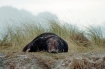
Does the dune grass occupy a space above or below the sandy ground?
above

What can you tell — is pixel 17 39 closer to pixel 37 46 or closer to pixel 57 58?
pixel 37 46

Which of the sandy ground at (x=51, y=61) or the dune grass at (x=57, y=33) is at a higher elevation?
the dune grass at (x=57, y=33)

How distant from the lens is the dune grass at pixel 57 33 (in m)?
12.0

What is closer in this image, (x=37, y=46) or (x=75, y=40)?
(x=37, y=46)

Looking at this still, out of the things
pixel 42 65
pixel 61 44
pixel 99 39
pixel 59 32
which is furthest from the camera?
pixel 59 32

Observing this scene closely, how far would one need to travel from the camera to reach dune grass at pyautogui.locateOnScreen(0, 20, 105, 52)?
471 inches

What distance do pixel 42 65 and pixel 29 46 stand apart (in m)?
2.49

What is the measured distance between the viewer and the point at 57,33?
13047mm

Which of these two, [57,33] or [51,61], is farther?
[57,33]

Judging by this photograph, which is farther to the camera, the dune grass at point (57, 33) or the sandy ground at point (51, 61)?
the dune grass at point (57, 33)

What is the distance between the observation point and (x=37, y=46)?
8.71m

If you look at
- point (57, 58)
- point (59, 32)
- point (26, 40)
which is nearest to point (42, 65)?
point (57, 58)

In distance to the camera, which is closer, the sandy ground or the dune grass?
the sandy ground

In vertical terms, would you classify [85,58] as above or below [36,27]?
below
